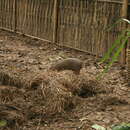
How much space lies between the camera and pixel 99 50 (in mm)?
7008

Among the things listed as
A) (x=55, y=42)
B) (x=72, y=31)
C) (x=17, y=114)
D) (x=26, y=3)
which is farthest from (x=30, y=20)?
(x=17, y=114)

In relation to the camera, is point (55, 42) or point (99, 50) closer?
point (99, 50)

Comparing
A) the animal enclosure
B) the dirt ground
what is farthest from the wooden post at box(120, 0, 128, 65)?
the dirt ground

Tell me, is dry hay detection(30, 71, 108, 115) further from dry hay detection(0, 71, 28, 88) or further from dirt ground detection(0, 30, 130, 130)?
→ dry hay detection(0, 71, 28, 88)

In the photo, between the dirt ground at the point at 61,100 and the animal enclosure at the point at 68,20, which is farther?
the animal enclosure at the point at 68,20

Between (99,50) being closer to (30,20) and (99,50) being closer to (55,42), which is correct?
(55,42)

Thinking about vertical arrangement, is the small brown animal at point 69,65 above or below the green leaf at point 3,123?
above

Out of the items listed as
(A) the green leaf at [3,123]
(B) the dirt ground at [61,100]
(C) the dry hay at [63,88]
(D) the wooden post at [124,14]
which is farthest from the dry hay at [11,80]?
(D) the wooden post at [124,14]

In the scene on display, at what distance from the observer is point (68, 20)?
309 inches

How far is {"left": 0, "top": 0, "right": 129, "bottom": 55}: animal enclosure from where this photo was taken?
22.5 feet

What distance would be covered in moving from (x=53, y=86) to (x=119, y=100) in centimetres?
84

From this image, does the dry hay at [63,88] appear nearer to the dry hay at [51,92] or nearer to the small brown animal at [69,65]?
the dry hay at [51,92]

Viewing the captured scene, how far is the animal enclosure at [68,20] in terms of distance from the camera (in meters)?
6.84

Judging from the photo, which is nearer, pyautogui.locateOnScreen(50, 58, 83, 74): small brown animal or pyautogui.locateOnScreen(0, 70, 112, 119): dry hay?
pyautogui.locateOnScreen(0, 70, 112, 119): dry hay
